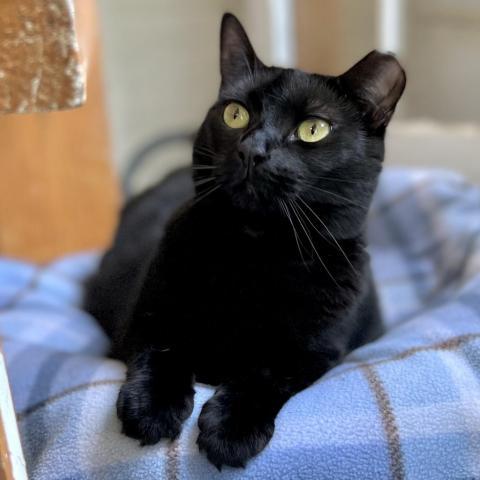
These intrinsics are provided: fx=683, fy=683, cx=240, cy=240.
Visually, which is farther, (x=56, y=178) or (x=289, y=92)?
(x=56, y=178)

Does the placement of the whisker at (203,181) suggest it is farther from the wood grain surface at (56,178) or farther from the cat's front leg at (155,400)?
the wood grain surface at (56,178)

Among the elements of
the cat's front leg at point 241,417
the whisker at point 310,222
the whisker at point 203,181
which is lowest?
the cat's front leg at point 241,417

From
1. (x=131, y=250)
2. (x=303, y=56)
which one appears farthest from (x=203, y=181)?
(x=303, y=56)

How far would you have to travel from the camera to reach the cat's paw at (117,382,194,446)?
67 centimetres

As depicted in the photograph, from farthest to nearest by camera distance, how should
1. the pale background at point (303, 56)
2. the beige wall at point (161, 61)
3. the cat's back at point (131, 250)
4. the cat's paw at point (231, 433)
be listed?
the beige wall at point (161, 61) < the pale background at point (303, 56) < the cat's back at point (131, 250) < the cat's paw at point (231, 433)

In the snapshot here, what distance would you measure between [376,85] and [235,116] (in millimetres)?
159

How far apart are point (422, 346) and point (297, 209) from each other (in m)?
0.25

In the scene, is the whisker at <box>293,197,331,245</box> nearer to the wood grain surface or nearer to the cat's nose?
the cat's nose

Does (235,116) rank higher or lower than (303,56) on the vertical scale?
higher

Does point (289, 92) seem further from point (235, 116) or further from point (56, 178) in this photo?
point (56, 178)

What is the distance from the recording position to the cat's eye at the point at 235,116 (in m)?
0.75

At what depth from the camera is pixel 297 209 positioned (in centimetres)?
73

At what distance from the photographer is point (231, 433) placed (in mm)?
659

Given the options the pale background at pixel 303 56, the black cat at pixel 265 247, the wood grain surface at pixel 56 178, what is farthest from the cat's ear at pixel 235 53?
the pale background at pixel 303 56
